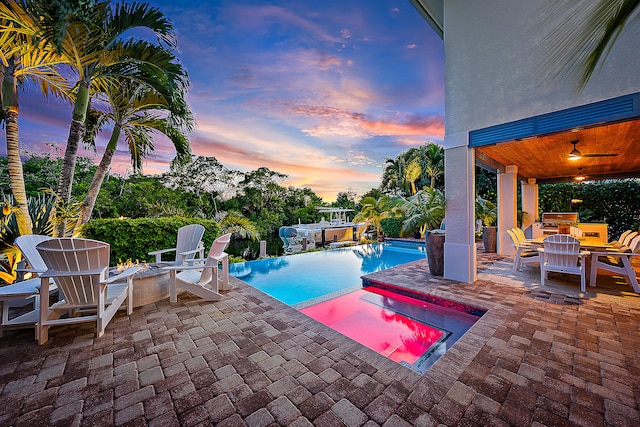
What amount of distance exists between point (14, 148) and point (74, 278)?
3.78m

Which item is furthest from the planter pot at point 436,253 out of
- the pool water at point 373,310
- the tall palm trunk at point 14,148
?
the tall palm trunk at point 14,148

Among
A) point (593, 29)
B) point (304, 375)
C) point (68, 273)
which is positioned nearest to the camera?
point (593, 29)

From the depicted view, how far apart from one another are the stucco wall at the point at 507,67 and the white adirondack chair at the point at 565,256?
242 cm

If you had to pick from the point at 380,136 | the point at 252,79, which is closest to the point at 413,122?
the point at 380,136

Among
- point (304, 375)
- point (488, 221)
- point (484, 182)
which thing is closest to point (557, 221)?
point (488, 221)

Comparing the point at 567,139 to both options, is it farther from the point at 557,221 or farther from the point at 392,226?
the point at 392,226

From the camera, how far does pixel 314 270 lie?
8.00 m

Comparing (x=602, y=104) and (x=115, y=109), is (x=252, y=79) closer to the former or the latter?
(x=115, y=109)

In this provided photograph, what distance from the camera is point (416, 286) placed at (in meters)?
4.96

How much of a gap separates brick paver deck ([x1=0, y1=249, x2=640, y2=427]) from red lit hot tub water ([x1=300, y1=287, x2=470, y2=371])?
646 millimetres

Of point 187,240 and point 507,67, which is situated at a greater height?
point 507,67

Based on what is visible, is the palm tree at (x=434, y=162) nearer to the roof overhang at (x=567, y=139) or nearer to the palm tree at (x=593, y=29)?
the roof overhang at (x=567, y=139)

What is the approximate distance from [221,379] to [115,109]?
7111mm

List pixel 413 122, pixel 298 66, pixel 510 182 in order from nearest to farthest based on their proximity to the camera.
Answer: pixel 510 182 < pixel 298 66 < pixel 413 122
